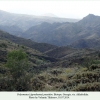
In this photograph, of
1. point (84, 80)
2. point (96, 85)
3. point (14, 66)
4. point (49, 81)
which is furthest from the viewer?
point (49, 81)

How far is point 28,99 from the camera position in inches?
315

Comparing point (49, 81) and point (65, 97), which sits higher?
point (65, 97)

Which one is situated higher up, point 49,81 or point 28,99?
point 28,99

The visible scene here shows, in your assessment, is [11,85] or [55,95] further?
[11,85]

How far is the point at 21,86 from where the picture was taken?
12.1 m

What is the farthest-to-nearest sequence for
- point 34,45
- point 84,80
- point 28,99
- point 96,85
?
point 34,45, point 84,80, point 96,85, point 28,99

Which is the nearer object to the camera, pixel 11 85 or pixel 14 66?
pixel 11 85

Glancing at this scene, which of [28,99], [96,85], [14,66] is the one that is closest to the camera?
[28,99]

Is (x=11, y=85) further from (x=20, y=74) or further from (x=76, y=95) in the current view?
(x=76, y=95)

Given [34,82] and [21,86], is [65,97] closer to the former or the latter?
[21,86]

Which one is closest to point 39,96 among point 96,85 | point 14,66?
point 96,85

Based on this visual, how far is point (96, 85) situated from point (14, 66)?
6210 millimetres

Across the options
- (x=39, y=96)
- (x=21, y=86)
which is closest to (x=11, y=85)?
(x=21, y=86)

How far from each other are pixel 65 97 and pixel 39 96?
0.94 meters
